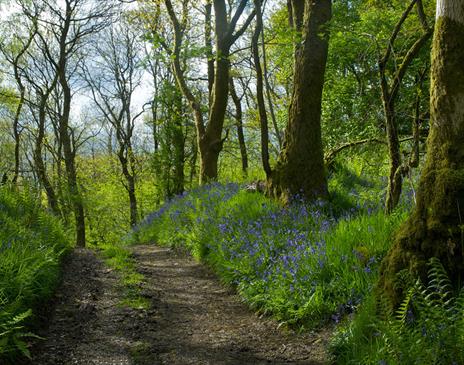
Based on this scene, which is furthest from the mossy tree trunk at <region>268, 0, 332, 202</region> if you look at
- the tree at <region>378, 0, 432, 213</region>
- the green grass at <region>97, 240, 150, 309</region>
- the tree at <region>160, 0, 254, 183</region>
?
the tree at <region>160, 0, 254, 183</region>

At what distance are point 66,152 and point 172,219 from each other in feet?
35.5

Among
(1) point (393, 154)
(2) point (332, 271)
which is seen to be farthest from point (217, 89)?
(2) point (332, 271)

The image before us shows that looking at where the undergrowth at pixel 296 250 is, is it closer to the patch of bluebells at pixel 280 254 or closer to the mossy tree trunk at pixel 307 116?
the patch of bluebells at pixel 280 254

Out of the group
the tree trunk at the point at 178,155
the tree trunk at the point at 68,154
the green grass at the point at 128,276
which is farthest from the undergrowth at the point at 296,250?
the tree trunk at the point at 68,154

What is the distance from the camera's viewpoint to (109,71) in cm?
2903

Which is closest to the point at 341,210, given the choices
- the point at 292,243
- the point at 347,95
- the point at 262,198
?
the point at 262,198

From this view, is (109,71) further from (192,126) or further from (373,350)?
(373,350)

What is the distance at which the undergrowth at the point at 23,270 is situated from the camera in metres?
3.56

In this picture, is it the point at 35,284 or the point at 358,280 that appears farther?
the point at 35,284

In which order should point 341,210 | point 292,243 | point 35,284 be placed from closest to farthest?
point 35,284 < point 292,243 < point 341,210

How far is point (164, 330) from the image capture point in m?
4.68

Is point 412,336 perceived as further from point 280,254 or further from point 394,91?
point 394,91

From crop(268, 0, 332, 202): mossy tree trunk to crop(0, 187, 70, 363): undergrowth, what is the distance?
13.5ft

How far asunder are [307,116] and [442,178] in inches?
179
